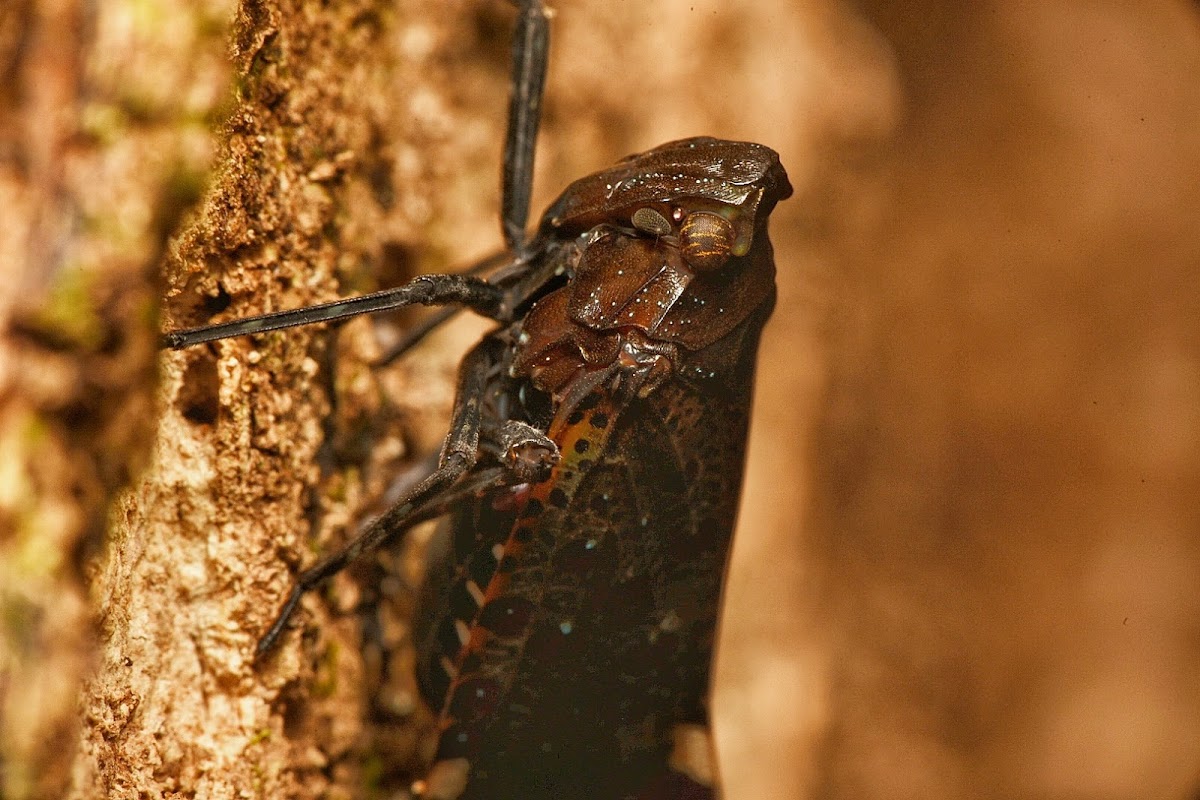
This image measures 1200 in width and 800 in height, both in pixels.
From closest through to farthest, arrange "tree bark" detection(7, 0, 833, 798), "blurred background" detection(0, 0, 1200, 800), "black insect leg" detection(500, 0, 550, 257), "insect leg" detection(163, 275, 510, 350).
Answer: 1. "tree bark" detection(7, 0, 833, 798)
2. "insect leg" detection(163, 275, 510, 350)
3. "black insect leg" detection(500, 0, 550, 257)
4. "blurred background" detection(0, 0, 1200, 800)

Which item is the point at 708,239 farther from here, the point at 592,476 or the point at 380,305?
the point at 380,305

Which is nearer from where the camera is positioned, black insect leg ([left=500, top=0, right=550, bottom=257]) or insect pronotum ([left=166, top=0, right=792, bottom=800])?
insect pronotum ([left=166, top=0, right=792, bottom=800])

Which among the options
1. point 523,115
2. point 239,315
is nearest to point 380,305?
point 239,315

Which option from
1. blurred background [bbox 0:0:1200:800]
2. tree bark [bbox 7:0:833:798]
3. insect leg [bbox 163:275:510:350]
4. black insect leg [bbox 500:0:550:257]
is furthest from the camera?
blurred background [bbox 0:0:1200:800]

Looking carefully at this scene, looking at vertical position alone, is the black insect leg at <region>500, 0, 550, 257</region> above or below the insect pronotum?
above

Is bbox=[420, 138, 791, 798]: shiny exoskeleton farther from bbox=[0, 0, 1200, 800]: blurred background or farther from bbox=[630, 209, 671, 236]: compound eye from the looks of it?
bbox=[0, 0, 1200, 800]: blurred background

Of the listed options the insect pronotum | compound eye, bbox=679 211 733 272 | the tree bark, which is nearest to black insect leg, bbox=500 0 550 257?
the insect pronotum

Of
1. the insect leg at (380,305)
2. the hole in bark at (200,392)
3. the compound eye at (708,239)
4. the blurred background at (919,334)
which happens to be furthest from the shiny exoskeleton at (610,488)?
the hole in bark at (200,392)

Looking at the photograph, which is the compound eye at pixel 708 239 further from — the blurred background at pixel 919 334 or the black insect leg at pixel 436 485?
the black insect leg at pixel 436 485
